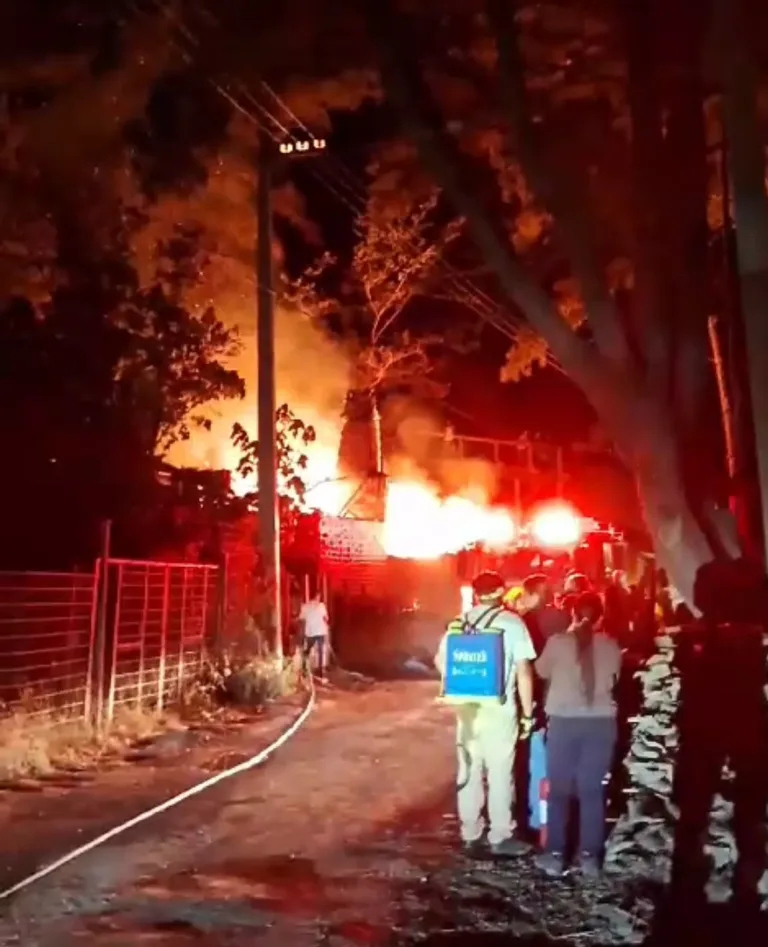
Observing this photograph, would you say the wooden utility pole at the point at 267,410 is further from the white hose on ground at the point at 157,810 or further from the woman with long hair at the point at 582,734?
the woman with long hair at the point at 582,734

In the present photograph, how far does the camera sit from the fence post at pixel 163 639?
16.0 meters

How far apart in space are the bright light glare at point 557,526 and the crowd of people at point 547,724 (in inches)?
368

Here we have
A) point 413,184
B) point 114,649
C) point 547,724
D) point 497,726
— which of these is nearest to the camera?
point 547,724

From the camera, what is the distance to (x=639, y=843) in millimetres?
7977

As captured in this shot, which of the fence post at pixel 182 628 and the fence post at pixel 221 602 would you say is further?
the fence post at pixel 221 602

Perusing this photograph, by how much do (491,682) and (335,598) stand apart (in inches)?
730

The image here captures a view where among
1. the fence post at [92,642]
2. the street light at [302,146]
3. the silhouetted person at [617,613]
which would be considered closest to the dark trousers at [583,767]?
the silhouetted person at [617,613]

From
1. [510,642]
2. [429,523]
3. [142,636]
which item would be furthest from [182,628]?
[429,523]

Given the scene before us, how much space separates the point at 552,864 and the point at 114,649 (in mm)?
7817

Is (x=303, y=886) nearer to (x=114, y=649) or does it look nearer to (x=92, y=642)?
(x=92, y=642)

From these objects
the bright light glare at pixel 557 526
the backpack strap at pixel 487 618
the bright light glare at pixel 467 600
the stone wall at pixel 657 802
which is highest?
the bright light glare at pixel 557 526

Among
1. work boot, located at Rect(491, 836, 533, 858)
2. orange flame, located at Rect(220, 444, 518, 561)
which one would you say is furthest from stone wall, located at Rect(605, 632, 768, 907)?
orange flame, located at Rect(220, 444, 518, 561)

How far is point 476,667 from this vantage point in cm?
823

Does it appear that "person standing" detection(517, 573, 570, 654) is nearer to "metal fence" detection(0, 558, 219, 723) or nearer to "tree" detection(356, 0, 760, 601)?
"tree" detection(356, 0, 760, 601)
